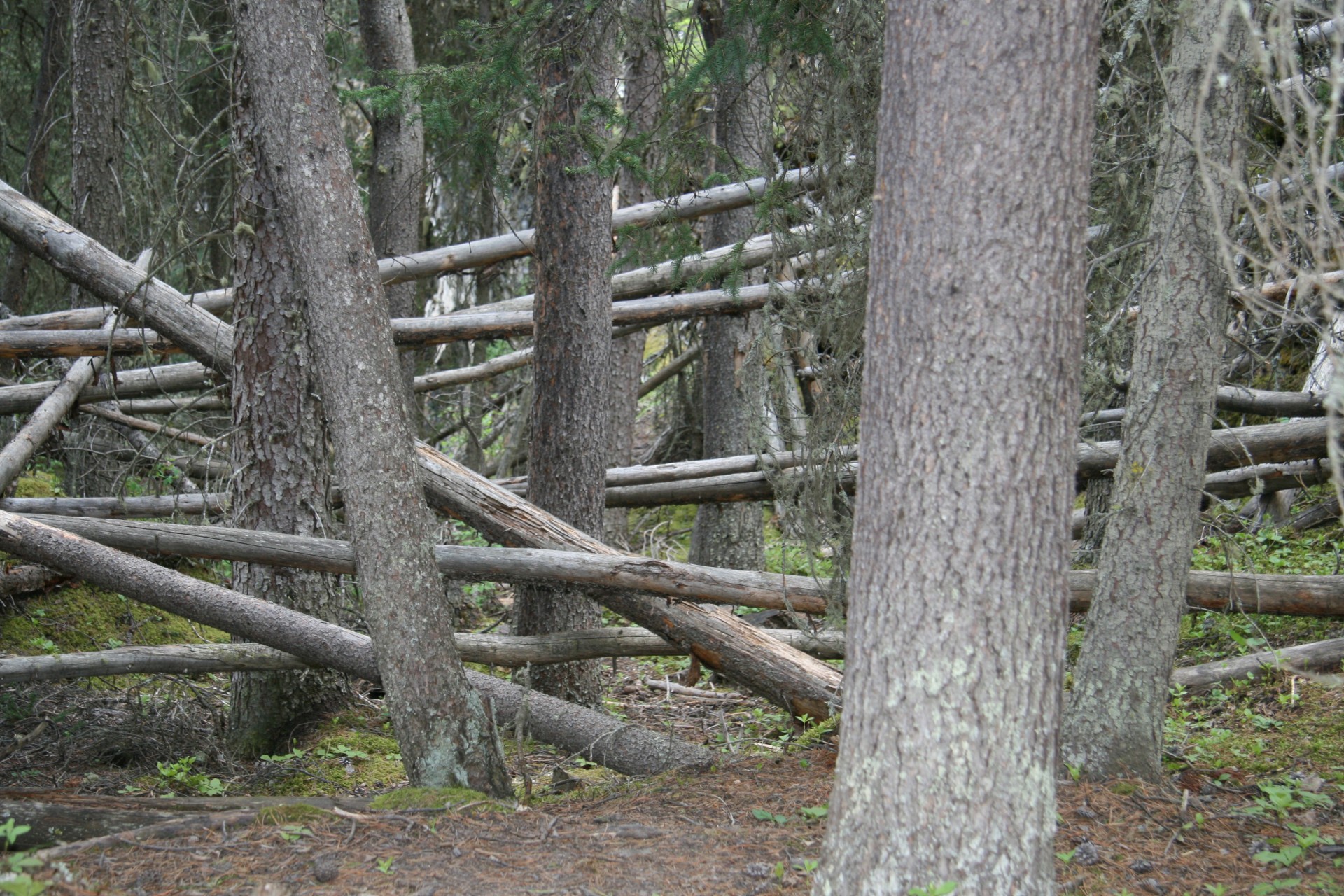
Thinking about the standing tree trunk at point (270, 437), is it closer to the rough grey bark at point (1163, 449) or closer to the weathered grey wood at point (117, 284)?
the weathered grey wood at point (117, 284)

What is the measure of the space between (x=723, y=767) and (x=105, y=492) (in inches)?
243

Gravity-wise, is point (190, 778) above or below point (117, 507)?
below

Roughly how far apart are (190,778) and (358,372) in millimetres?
2800

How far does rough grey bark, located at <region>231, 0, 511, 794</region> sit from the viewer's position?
395cm

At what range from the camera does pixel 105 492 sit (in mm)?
8273

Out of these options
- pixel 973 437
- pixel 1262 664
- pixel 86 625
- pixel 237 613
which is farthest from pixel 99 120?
pixel 1262 664

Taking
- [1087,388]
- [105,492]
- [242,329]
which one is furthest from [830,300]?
[105,492]

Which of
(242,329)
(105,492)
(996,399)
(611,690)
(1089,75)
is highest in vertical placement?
(1089,75)

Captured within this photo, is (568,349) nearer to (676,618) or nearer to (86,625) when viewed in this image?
(676,618)

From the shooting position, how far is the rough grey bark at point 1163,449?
4.03m

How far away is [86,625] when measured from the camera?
6.93m

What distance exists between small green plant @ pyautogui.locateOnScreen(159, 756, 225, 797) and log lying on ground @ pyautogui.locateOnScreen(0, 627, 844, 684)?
0.51 meters

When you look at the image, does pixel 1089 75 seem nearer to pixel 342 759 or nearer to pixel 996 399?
pixel 996 399

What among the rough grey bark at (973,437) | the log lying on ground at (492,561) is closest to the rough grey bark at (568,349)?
the log lying on ground at (492,561)
